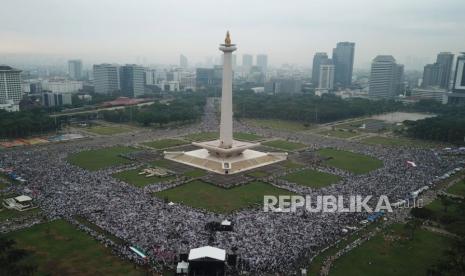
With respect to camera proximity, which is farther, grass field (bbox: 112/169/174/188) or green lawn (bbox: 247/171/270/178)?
green lawn (bbox: 247/171/270/178)

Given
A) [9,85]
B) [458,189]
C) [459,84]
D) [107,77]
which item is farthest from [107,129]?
[459,84]

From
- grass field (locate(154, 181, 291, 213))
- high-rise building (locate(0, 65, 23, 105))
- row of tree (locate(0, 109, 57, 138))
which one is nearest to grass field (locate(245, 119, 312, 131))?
grass field (locate(154, 181, 291, 213))

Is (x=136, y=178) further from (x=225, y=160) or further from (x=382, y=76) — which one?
(x=382, y=76)

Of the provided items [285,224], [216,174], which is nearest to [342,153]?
[216,174]

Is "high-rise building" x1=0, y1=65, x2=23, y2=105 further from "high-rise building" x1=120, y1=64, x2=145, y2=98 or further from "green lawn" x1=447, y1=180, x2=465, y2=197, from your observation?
"green lawn" x1=447, y1=180, x2=465, y2=197

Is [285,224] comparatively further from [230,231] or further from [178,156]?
[178,156]

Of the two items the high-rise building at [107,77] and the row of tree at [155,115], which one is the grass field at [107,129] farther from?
the high-rise building at [107,77]
